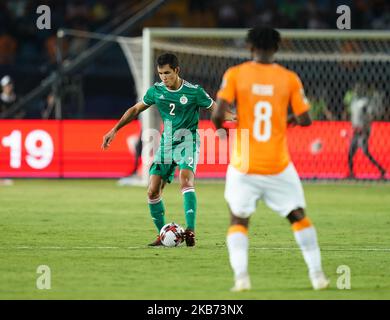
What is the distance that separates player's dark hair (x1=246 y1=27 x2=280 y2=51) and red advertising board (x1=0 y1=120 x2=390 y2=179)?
44.3ft

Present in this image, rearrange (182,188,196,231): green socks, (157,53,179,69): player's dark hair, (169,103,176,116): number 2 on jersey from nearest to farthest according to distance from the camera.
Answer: (157,53,179,69): player's dark hair < (182,188,196,231): green socks < (169,103,176,116): number 2 on jersey

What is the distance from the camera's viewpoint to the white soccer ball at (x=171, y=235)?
1113cm

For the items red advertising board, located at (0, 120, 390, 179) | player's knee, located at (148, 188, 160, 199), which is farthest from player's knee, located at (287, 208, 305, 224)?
red advertising board, located at (0, 120, 390, 179)

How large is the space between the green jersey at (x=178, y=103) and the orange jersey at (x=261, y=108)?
3.13m

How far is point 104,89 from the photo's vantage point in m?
27.2

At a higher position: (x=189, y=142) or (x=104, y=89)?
(x=104, y=89)

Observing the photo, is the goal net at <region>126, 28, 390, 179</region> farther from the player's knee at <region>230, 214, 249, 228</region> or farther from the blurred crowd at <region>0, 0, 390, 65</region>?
the player's knee at <region>230, 214, 249, 228</region>

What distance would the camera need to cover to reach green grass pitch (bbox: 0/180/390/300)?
328 inches

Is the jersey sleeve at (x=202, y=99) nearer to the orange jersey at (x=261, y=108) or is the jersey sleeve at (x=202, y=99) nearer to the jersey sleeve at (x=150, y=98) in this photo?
the jersey sleeve at (x=150, y=98)

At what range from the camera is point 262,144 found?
8.23 m

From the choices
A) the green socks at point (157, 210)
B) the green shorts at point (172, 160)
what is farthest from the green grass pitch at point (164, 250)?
the green shorts at point (172, 160)

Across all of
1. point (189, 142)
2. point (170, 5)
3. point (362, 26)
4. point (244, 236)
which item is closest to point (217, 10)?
point (170, 5)
